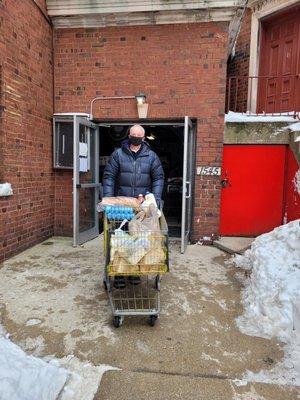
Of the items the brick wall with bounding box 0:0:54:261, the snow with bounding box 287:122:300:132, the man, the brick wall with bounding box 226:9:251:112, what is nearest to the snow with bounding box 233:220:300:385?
the man

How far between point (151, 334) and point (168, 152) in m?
8.56

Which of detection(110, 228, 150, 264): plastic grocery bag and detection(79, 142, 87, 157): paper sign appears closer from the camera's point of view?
detection(110, 228, 150, 264): plastic grocery bag

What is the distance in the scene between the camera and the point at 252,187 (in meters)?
6.26

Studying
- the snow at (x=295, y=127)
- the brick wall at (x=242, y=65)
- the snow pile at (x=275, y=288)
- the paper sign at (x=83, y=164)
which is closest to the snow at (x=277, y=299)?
the snow pile at (x=275, y=288)

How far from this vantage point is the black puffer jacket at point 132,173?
3918 millimetres

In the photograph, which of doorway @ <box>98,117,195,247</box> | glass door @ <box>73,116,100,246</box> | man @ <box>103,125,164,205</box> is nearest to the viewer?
man @ <box>103,125,164,205</box>

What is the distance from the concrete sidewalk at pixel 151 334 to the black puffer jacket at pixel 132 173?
120 cm

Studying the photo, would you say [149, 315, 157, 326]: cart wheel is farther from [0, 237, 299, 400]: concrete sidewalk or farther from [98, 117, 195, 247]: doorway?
[98, 117, 195, 247]: doorway

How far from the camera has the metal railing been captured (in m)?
7.35

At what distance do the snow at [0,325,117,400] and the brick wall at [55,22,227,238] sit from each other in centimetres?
397

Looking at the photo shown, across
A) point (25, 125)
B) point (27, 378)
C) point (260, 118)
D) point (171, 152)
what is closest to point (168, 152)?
point (171, 152)

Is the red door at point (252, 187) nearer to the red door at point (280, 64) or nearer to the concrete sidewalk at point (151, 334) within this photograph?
the red door at point (280, 64)

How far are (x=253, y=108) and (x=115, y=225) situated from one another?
18.6 feet

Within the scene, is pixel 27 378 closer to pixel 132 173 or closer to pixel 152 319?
pixel 152 319
